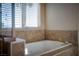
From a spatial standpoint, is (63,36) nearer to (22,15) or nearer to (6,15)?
(22,15)

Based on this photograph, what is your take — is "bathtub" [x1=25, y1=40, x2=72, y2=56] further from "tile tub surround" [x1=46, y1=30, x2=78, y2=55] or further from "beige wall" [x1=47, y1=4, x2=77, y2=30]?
"beige wall" [x1=47, y1=4, x2=77, y2=30]

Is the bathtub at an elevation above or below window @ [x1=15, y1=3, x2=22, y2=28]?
below

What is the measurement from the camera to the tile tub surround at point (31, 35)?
130 cm

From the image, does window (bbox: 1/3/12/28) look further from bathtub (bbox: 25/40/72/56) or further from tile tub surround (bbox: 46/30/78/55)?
tile tub surround (bbox: 46/30/78/55)

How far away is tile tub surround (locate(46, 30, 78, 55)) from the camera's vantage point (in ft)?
4.29

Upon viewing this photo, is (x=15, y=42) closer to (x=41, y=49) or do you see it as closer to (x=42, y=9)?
(x=41, y=49)

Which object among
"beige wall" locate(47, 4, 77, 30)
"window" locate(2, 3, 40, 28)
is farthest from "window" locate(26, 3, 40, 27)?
"beige wall" locate(47, 4, 77, 30)

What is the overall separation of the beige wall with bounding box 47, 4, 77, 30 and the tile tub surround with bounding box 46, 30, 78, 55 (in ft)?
0.13

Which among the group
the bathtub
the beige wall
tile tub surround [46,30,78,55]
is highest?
the beige wall

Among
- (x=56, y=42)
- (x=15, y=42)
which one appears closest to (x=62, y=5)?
(x=56, y=42)

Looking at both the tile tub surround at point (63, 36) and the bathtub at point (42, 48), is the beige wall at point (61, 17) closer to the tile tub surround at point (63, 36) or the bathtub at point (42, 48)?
the tile tub surround at point (63, 36)

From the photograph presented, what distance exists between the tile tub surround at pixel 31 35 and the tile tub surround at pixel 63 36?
0.07 metres

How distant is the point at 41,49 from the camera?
1305mm

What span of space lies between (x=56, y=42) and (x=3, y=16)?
585 mm
